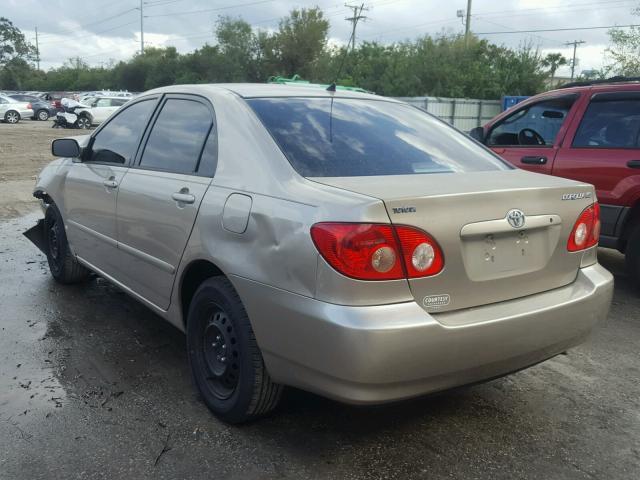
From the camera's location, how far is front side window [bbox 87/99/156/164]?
4023mm

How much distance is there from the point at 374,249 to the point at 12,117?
126ft

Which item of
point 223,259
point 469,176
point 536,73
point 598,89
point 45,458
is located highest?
point 536,73

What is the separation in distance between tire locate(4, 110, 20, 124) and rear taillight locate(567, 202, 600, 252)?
125 feet

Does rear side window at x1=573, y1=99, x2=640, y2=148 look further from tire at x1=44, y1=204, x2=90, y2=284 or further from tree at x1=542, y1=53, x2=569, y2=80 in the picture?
tree at x1=542, y1=53, x2=569, y2=80

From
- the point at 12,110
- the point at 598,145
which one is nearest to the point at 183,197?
the point at 598,145

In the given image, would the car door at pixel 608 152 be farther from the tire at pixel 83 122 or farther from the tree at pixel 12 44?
the tree at pixel 12 44

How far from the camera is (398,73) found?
34500 millimetres

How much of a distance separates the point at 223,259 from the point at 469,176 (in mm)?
1231

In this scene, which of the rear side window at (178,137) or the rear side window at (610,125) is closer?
the rear side window at (178,137)

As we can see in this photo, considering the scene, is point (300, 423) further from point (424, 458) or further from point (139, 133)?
point (139, 133)

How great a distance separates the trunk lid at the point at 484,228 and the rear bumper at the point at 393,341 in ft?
0.26

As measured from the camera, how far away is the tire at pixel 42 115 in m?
38.9

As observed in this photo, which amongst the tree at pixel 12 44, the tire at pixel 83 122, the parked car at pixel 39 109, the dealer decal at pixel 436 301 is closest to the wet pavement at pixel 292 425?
the dealer decal at pixel 436 301

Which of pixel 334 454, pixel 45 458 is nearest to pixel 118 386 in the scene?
pixel 45 458
